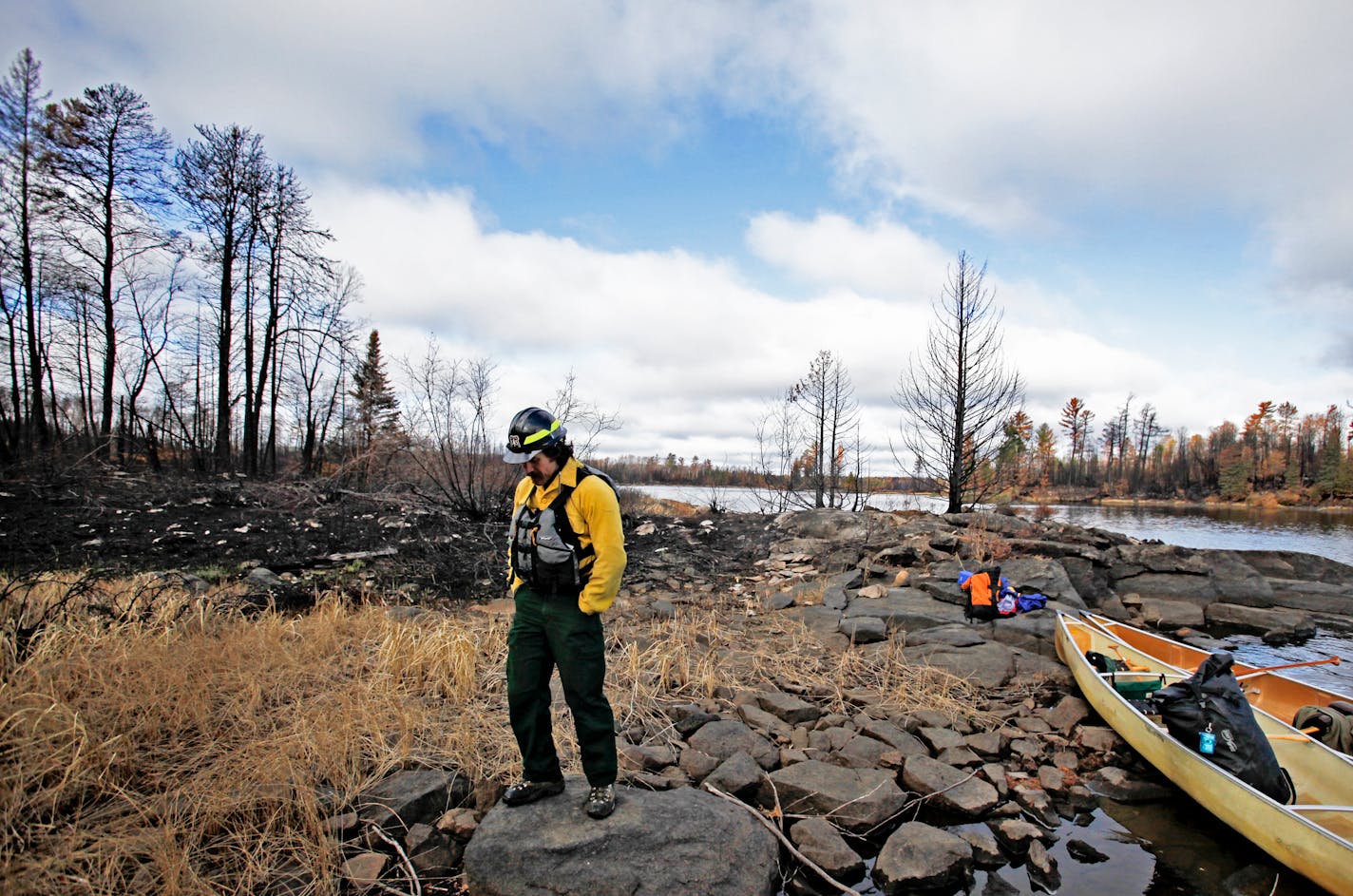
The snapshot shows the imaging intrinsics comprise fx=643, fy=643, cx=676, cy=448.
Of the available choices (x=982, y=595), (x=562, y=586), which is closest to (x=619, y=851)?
(x=562, y=586)

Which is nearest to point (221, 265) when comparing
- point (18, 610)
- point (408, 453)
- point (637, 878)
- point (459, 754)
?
point (408, 453)

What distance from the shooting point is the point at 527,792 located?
340 centimetres

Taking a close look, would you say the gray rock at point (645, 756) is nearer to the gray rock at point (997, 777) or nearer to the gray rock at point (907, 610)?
the gray rock at point (997, 777)

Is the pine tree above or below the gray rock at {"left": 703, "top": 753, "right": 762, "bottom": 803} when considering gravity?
above

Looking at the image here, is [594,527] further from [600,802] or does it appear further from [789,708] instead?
[789,708]

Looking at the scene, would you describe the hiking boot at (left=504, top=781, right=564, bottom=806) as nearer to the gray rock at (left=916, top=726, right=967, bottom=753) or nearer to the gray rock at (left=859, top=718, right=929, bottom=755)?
the gray rock at (left=859, top=718, right=929, bottom=755)

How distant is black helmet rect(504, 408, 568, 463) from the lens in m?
3.08

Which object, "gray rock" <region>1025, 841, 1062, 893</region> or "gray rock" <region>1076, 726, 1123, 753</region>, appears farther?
"gray rock" <region>1076, 726, 1123, 753</region>

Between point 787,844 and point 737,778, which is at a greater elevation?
point 737,778

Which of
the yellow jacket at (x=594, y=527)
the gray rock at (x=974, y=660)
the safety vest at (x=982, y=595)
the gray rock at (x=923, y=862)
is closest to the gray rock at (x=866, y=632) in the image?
the gray rock at (x=974, y=660)

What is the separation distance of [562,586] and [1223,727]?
462cm

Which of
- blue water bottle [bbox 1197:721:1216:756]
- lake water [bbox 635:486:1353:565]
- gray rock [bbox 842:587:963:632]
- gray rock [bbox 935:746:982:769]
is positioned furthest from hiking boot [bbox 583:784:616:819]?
lake water [bbox 635:486:1353:565]

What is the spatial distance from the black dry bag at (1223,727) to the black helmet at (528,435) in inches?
191

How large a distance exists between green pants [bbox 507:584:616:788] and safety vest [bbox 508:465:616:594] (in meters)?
0.11
